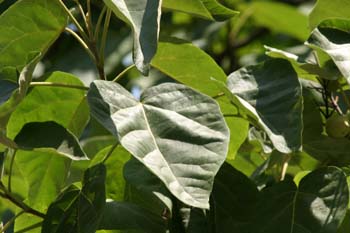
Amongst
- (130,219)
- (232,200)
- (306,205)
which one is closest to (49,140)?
(130,219)

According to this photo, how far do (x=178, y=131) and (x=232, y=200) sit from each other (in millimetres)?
184

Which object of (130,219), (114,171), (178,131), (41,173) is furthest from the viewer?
(41,173)

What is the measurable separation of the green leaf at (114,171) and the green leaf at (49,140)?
0.61 feet

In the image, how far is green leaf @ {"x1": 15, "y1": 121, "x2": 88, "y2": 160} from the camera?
4.33ft

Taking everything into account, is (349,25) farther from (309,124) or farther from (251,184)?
(251,184)

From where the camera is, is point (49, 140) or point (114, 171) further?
point (114, 171)

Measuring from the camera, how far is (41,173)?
167cm

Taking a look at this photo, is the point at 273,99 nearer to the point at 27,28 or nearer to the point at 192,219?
the point at 192,219

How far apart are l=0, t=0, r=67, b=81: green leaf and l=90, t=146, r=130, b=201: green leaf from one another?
0.20 meters

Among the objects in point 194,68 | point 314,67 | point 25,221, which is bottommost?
point 25,221

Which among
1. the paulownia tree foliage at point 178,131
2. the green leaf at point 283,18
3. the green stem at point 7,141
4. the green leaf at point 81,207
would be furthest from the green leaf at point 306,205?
the green leaf at point 283,18

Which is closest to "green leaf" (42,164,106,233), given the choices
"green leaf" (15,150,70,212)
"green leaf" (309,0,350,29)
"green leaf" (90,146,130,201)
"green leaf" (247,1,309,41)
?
"green leaf" (90,146,130,201)

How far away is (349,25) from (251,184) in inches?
11.4

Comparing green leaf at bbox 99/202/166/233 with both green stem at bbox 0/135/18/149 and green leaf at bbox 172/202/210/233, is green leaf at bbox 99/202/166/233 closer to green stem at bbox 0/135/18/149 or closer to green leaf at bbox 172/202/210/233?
green leaf at bbox 172/202/210/233
